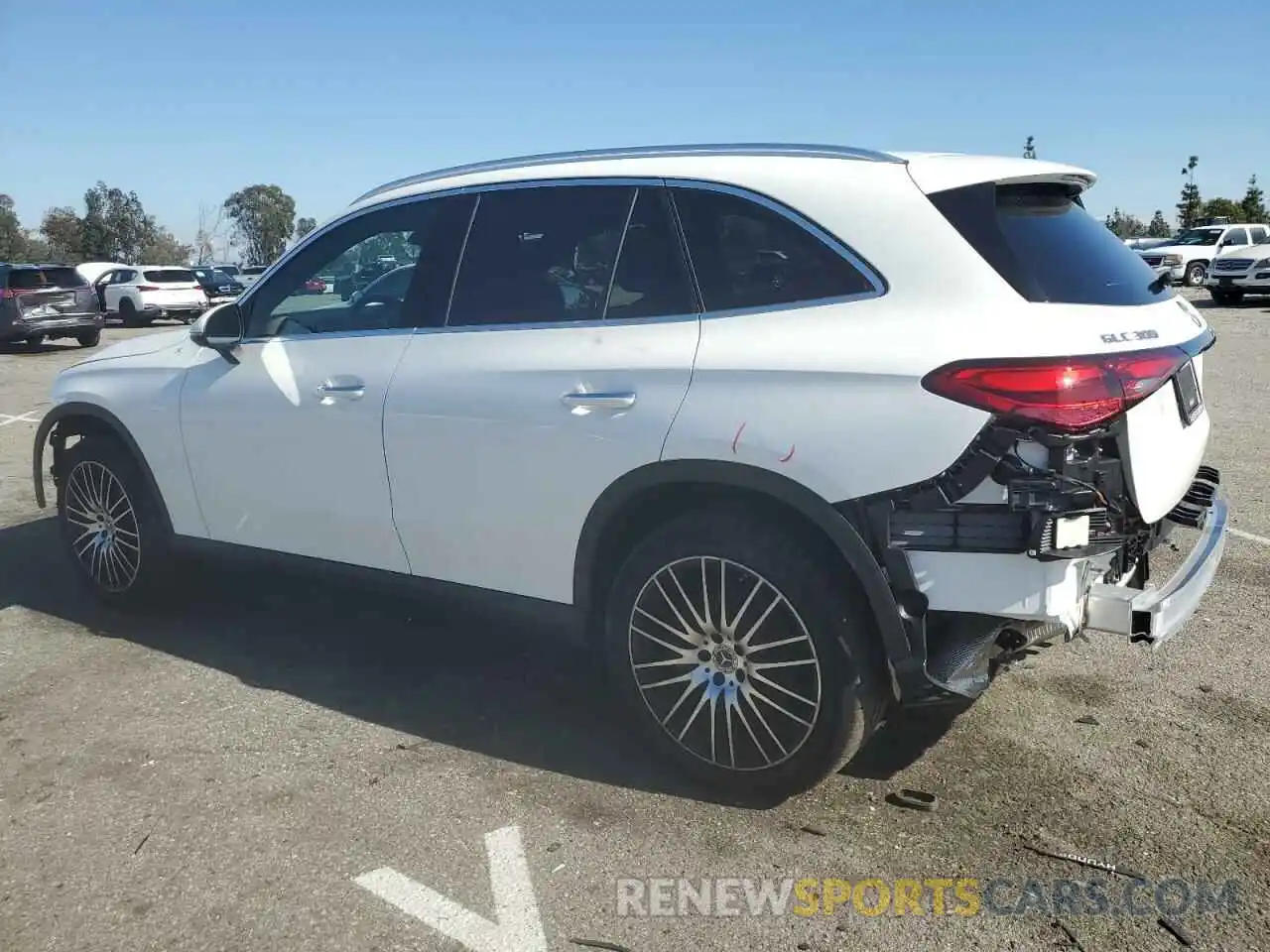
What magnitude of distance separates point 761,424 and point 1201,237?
34.8 m

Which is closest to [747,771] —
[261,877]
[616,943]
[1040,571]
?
[616,943]

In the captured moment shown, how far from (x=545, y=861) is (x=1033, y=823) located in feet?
4.77

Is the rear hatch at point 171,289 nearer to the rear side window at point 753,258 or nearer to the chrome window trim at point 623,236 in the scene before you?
the chrome window trim at point 623,236

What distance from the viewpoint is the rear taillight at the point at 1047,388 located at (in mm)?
2797

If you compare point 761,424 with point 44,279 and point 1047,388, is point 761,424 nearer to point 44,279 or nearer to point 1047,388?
point 1047,388

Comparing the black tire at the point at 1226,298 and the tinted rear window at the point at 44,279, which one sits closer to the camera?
the tinted rear window at the point at 44,279

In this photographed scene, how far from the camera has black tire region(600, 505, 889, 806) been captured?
3.16 m

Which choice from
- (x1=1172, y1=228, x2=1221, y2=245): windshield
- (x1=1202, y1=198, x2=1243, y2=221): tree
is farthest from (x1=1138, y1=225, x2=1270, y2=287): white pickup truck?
(x1=1202, y1=198, x2=1243, y2=221): tree

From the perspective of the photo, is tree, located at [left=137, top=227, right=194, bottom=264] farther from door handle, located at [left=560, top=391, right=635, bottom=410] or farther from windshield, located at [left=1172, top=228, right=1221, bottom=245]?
door handle, located at [left=560, top=391, right=635, bottom=410]

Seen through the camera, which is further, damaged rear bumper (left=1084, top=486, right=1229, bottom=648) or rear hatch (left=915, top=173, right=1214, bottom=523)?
damaged rear bumper (left=1084, top=486, right=1229, bottom=648)

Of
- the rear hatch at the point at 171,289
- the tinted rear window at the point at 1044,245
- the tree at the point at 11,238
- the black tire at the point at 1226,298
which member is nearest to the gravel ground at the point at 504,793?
the tinted rear window at the point at 1044,245

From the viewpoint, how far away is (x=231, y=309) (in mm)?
4613

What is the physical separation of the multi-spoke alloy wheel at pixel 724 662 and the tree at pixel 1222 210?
62.5 m

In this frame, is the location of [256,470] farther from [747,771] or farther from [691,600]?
[747,771]
